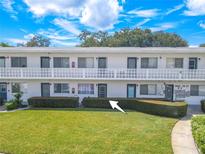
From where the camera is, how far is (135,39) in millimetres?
46625

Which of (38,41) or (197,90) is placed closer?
(197,90)

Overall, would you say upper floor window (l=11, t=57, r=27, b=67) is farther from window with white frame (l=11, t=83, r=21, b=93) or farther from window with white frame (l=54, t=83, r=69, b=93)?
window with white frame (l=54, t=83, r=69, b=93)

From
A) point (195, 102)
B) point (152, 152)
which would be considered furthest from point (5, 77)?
point (195, 102)

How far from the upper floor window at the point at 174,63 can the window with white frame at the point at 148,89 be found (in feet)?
8.51

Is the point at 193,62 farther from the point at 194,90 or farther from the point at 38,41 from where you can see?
the point at 38,41

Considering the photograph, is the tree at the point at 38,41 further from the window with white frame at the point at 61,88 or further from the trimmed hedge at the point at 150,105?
the trimmed hedge at the point at 150,105

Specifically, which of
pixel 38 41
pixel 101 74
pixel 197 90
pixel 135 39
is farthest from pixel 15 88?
pixel 38 41

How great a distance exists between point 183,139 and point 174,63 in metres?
10.9

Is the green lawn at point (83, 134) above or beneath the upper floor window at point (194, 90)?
beneath

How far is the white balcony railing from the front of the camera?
18.0m

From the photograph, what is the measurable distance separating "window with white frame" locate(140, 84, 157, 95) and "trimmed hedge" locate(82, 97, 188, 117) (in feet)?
8.97

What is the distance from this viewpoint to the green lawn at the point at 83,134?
8273 millimetres

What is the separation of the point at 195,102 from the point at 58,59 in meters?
14.4

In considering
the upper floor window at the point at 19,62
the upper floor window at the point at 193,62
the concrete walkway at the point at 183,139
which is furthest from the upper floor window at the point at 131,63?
the upper floor window at the point at 19,62
